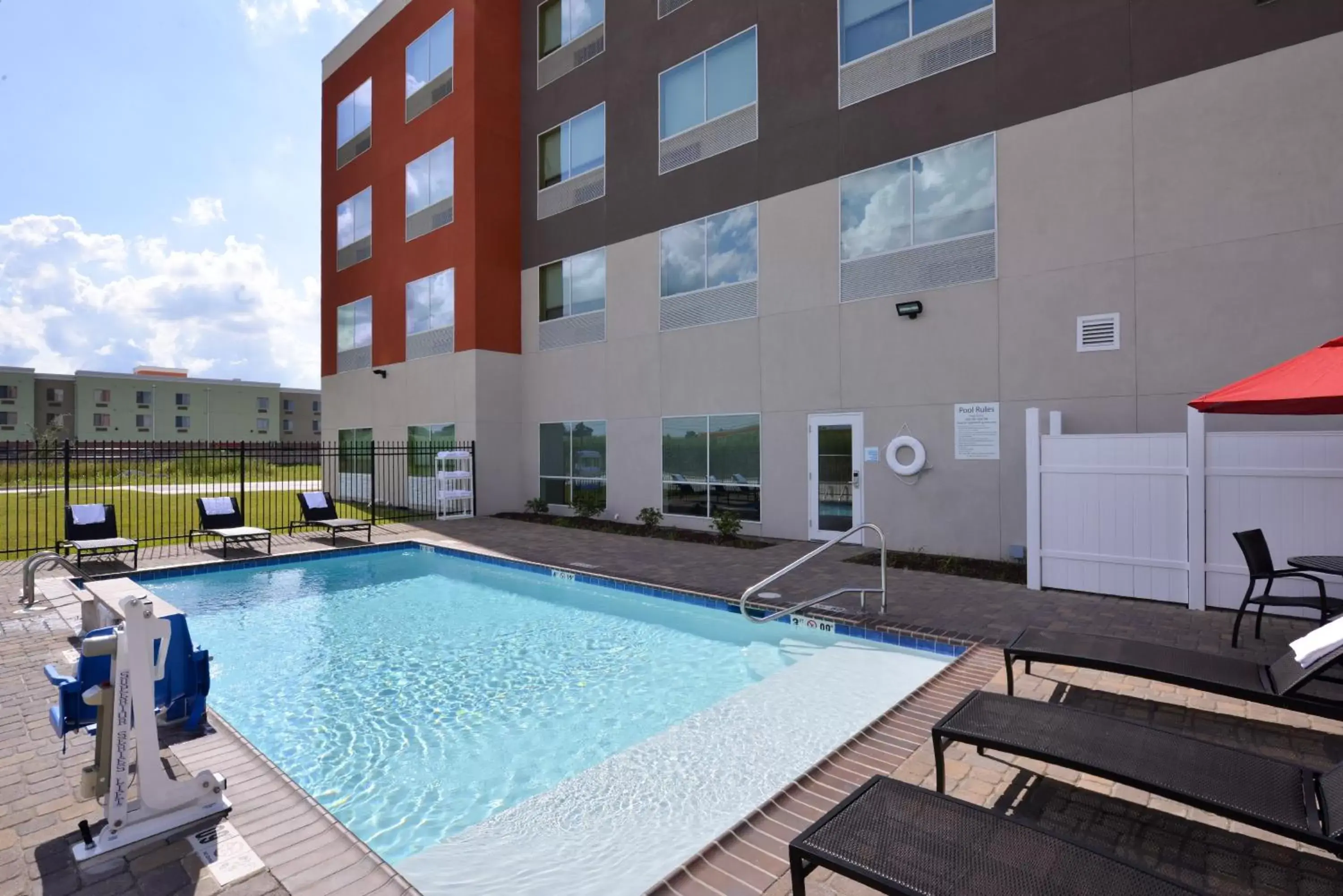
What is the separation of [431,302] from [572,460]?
18.2 ft

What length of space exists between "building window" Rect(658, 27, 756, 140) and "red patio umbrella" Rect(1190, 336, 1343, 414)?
9519mm

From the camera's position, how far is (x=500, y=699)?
5.00 m

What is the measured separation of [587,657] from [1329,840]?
4.85 meters

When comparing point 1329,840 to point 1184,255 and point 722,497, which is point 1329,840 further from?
point 722,497

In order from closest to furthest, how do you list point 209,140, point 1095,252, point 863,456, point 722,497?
point 1095,252
point 863,456
point 209,140
point 722,497

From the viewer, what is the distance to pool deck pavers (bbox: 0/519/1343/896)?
2.44 m

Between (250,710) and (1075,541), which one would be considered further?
(1075,541)

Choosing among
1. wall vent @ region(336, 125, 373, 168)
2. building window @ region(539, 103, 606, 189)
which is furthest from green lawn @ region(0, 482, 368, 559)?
wall vent @ region(336, 125, 373, 168)

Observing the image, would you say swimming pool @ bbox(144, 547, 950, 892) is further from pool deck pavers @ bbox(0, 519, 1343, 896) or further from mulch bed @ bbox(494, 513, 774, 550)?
mulch bed @ bbox(494, 513, 774, 550)

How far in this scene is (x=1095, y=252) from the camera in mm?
8258

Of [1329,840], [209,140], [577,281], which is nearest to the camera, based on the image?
[1329,840]

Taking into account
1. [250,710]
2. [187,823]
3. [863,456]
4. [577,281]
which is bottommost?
[250,710]

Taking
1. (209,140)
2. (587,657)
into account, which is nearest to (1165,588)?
(587,657)

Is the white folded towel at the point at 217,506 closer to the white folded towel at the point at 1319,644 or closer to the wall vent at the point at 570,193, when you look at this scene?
the wall vent at the point at 570,193
